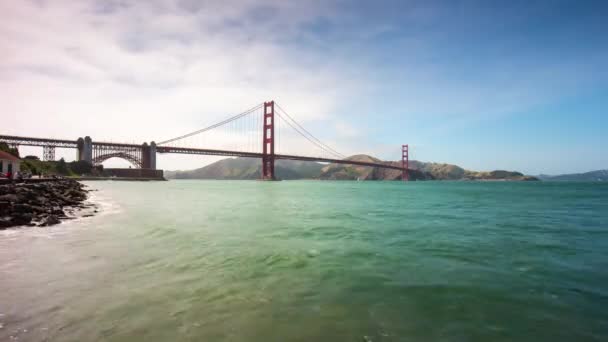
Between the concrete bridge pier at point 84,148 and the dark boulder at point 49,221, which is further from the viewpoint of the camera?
the concrete bridge pier at point 84,148

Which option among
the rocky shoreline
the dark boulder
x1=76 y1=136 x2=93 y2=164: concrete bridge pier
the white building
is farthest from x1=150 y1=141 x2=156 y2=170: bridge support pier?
the dark boulder

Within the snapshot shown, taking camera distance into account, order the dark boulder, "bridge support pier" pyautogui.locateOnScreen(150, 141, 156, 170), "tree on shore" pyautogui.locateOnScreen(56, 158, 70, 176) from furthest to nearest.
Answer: "bridge support pier" pyautogui.locateOnScreen(150, 141, 156, 170) → "tree on shore" pyautogui.locateOnScreen(56, 158, 70, 176) → the dark boulder

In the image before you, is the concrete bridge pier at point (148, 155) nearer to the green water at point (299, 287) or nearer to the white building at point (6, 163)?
the white building at point (6, 163)

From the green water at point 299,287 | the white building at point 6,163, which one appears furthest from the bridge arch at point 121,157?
the green water at point 299,287

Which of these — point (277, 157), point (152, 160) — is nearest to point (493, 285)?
point (277, 157)

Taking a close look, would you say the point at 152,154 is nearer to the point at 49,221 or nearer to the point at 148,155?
the point at 148,155

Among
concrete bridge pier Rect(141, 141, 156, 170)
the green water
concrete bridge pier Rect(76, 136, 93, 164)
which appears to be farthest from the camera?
concrete bridge pier Rect(141, 141, 156, 170)

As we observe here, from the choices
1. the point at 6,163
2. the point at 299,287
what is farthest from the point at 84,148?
the point at 299,287

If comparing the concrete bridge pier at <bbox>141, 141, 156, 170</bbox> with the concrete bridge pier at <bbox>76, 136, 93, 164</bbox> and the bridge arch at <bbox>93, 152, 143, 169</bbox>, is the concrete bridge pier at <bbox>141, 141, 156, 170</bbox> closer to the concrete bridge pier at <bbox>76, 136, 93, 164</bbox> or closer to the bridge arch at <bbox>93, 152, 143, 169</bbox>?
the bridge arch at <bbox>93, 152, 143, 169</bbox>

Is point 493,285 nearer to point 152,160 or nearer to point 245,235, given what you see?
point 245,235
